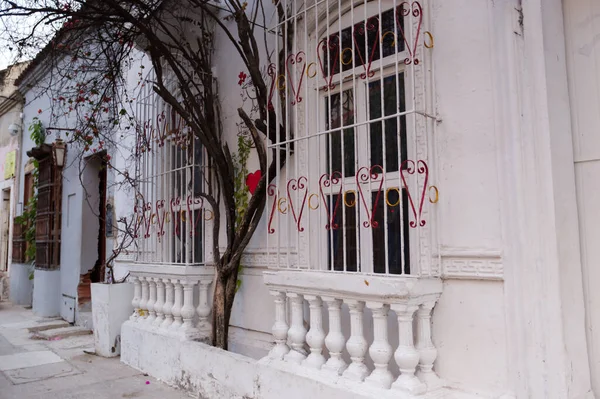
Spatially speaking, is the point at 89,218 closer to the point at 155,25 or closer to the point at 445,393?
the point at 155,25

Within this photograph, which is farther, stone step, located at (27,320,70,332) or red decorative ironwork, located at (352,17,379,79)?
stone step, located at (27,320,70,332)

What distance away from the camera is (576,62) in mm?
2582

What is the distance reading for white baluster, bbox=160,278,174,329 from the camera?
4.61 m

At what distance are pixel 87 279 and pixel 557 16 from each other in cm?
716

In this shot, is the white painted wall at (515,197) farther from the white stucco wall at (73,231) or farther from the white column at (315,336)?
the white stucco wall at (73,231)

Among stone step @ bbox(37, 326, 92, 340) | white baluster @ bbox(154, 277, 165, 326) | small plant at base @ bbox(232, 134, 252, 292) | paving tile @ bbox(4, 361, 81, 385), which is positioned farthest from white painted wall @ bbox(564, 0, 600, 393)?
stone step @ bbox(37, 326, 92, 340)

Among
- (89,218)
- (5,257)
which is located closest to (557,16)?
(89,218)

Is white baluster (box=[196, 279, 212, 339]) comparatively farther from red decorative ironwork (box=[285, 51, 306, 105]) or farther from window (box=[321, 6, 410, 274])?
red decorative ironwork (box=[285, 51, 306, 105])

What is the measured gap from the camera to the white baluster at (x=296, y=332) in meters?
3.25

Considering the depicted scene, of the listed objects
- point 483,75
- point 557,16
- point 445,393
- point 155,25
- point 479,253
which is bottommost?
point 445,393

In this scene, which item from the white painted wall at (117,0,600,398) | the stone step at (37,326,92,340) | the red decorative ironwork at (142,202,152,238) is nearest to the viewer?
the white painted wall at (117,0,600,398)

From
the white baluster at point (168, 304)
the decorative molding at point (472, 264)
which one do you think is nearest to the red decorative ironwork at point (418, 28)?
the decorative molding at point (472, 264)

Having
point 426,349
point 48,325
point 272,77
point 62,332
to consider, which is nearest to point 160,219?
point 272,77

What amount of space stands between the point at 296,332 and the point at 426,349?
2.98 feet
